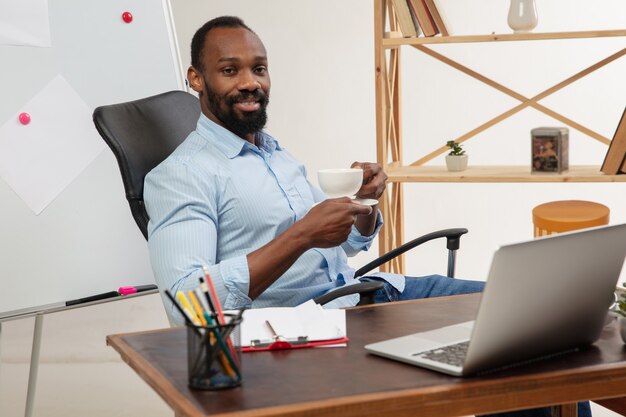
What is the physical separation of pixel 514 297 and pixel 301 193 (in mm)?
1137

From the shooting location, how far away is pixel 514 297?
1.24 m

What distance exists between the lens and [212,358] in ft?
4.09

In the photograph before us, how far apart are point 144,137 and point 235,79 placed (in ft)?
0.96

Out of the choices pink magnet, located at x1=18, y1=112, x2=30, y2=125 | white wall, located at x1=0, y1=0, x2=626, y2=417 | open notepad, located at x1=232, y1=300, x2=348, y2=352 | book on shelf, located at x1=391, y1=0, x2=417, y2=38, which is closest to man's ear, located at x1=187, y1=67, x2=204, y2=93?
pink magnet, located at x1=18, y1=112, x2=30, y2=125

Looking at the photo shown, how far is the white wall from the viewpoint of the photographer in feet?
14.6

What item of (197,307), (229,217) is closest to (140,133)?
(229,217)

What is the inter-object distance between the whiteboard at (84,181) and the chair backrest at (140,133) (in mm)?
298

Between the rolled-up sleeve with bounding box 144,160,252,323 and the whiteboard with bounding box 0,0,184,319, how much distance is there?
2.07 feet

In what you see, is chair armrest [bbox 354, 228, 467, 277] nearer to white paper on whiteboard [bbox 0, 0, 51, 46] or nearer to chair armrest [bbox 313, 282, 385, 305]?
chair armrest [bbox 313, 282, 385, 305]

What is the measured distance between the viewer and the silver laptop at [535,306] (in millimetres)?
1225

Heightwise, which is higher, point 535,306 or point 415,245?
point 535,306

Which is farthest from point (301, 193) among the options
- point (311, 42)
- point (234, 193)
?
point (311, 42)

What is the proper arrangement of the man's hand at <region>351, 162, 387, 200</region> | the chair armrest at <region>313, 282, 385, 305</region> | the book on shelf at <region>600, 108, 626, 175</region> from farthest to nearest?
the book on shelf at <region>600, 108, 626, 175</region>, the man's hand at <region>351, 162, 387, 200</region>, the chair armrest at <region>313, 282, 385, 305</region>

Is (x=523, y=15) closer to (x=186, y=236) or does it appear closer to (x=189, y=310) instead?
(x=186, y=236)
